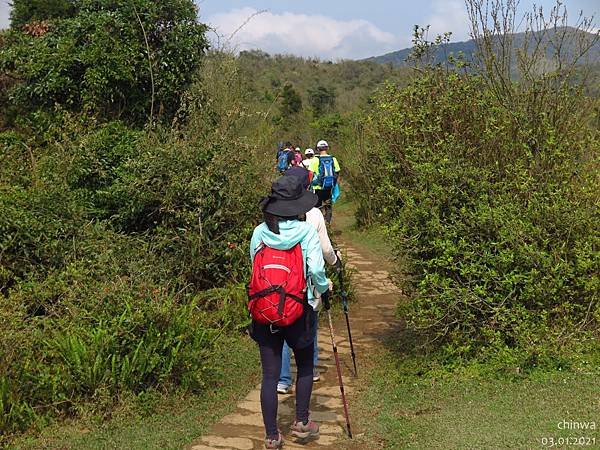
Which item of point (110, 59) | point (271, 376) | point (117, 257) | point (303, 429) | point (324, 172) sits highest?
point (110, 59)

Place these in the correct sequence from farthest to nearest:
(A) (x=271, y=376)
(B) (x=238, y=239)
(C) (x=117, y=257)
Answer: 1. (B) (x=238, y=239)
2. (C) (x=117, y=257)
3. (A) (x=271, y=376)

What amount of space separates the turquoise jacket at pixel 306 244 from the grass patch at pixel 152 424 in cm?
151

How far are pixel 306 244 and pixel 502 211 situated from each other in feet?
7.00

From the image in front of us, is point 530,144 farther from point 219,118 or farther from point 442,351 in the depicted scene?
point 219,118

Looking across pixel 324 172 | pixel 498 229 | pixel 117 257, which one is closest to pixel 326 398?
pixel 498 229

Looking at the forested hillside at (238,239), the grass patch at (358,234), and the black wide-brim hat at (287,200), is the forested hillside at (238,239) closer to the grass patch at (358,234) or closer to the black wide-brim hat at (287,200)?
the black wide-brim hat at (287,200)

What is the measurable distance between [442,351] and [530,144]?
2.07 meters

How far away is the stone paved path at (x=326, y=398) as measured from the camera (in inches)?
195

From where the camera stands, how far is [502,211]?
5.82 meters

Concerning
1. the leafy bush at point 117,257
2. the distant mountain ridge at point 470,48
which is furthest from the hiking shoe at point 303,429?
the distant mountain ridge at point 470,48

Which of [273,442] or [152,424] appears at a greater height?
[273,442]

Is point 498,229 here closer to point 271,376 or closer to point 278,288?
point 278,288

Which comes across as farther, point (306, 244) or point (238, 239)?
point (238, 239)

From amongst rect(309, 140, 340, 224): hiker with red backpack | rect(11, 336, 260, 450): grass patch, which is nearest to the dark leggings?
rect(11, 336, 260, 450): grass patch
